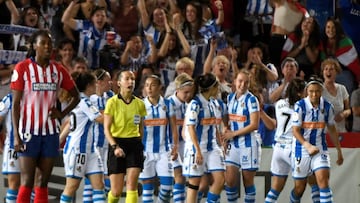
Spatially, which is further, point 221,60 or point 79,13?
point 79,13

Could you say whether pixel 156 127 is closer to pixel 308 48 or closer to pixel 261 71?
pixel 261 71

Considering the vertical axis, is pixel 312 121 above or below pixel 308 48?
below

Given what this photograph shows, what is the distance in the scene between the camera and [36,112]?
12.9m

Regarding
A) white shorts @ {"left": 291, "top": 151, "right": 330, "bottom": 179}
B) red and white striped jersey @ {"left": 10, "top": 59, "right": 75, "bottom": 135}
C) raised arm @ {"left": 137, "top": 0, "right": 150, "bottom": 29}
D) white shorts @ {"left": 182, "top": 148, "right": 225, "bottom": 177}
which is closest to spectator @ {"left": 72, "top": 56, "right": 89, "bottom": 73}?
raised arm @ {"left": 137, "top": 0, "right": 150, "bottom": 29}

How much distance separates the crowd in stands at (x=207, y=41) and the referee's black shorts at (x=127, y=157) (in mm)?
2844

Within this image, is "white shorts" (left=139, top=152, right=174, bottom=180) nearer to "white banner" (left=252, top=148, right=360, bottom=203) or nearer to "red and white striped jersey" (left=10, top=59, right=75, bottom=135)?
"white banner" (left=252, top=148, right=360, bottom=203)

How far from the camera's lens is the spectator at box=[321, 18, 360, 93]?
18797 millimetres

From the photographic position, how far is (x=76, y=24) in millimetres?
18578

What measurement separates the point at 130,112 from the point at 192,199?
147 centimetres

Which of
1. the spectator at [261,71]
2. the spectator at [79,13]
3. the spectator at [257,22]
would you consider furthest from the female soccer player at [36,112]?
the spectator at [257,22]

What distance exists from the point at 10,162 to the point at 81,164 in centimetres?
111

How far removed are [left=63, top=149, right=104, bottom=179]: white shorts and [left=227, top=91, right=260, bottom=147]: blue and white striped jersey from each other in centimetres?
213

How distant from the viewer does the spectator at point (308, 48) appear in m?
18.8

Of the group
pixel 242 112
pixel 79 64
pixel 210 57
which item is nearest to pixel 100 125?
pixel 242 112
